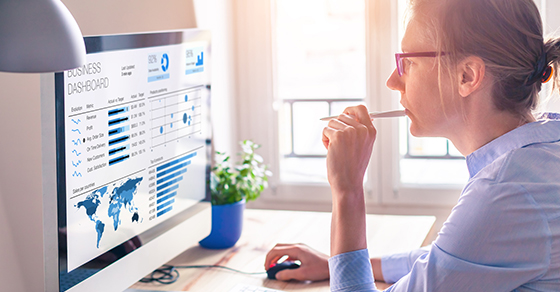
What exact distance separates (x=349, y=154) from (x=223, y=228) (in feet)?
2.06

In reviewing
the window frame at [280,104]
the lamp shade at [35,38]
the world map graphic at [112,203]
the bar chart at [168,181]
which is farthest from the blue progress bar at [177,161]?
the window frame at [280,104]

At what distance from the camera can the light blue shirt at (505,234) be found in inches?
32.6

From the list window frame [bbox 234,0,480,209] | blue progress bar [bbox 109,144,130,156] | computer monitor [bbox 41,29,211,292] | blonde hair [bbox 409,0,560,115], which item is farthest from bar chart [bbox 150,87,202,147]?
window frame [bbox 234,0,480,209]

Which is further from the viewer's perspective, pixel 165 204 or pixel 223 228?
pixel 223 228

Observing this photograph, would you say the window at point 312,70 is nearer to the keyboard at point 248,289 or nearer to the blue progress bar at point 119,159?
the keyboard at point 248,289

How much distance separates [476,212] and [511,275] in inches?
4.1

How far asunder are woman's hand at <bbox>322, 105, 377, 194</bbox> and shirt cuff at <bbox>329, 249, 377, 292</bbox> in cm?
13

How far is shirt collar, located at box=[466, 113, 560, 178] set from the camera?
917 mm

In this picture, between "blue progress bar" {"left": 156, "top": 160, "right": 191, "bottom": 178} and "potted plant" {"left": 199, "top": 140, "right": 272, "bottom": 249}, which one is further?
"potted plant" {"left": 199, "top": 140, "right": 272, "bottom": 249}

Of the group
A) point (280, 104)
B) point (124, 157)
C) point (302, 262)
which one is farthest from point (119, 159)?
point (280, 104)

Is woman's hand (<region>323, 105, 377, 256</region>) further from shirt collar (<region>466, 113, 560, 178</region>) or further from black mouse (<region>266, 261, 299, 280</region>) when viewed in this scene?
black mouse (<region>266, 261, 299, 280</region>)

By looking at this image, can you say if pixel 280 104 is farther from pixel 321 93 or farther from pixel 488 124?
pixel 488 124

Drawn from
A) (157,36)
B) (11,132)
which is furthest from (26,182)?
(157,36)

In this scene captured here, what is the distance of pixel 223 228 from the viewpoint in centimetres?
160
